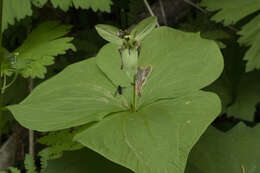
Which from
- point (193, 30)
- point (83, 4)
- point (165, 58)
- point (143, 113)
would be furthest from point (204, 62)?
point (193, 30)

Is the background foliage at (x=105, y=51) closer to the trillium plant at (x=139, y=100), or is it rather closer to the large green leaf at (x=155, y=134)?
the trillium plant at (x=139, y=100)

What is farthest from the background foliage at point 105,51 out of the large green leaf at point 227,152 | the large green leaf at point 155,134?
the large green leaf at point 155,134

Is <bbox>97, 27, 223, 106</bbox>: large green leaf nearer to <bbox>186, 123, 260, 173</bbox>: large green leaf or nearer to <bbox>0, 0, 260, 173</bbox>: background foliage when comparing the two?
<bbox>0, 0, 260, 173</bbox>: background foliage

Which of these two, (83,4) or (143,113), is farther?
(83,4)

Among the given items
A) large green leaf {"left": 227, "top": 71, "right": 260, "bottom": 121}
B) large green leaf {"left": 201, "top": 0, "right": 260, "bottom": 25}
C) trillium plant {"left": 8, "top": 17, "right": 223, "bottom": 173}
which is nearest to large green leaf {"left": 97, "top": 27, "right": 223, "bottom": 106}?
trillium plant {"left": 8, "top": 17, "right": 223, "bottom": 173}

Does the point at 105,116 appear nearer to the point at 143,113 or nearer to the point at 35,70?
the point at 143,113

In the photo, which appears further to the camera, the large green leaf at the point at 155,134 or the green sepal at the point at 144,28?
the green sepal at the point at 144,28
